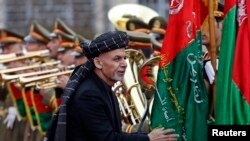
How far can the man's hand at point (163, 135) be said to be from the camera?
7555mm

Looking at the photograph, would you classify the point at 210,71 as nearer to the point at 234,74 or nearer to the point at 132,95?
the point at 234,74

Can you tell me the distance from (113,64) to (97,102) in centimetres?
26

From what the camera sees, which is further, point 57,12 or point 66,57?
point 57,12

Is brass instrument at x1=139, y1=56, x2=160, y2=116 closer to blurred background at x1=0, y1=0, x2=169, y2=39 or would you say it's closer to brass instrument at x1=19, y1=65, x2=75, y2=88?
brass instrument at x1=19, y1=65, x2=75, y2=88

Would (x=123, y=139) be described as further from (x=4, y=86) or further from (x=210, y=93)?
(x=4, y=86)

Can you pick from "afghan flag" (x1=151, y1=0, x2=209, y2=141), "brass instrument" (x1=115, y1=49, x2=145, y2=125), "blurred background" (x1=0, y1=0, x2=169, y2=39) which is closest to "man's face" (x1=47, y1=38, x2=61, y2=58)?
"brass instrument" (x1=115, y1=49, x2=145, y2=125)

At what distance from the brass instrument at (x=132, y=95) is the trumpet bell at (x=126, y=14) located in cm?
277

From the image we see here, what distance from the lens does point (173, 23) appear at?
25.5 feet

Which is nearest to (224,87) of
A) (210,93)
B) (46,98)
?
(210,93)

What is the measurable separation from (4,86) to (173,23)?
7674 millimetres

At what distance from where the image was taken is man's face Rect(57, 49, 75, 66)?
14.2 meters

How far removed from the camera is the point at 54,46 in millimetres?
15234

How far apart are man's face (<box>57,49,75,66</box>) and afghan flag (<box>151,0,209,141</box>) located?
6.41 m

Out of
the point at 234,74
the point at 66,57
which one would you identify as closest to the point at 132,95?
the point at 234,74
